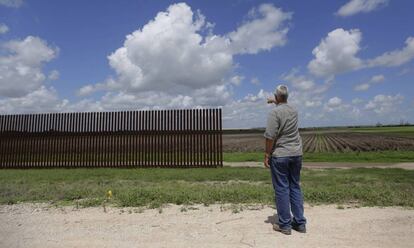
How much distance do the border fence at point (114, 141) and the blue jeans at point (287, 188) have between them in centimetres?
1007

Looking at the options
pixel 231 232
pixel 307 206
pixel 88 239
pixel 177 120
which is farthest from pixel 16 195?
pixel 177 120

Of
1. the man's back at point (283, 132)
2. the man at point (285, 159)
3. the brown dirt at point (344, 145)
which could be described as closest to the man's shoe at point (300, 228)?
the man at point (285, 159)

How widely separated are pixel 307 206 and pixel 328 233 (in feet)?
5.56

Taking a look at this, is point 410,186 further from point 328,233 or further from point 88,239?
point 88,239

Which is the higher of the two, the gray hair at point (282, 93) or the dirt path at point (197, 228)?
the gray hair at point (282, 93)

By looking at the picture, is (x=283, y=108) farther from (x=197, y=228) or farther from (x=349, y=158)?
(x=349, y=158)

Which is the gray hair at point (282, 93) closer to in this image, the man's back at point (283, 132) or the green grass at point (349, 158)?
the man's back at point (283, 132)

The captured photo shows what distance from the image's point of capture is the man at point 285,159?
206 inches

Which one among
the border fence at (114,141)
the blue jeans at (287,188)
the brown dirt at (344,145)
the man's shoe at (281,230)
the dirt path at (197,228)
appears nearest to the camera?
the dirt path at (197,228)

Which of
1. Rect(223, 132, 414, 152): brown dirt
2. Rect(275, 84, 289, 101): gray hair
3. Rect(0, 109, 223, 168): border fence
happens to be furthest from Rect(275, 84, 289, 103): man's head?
Rect(223, 132, 414, 152): brown dirt

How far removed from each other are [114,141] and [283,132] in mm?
12179

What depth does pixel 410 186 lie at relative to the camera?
9023 mm

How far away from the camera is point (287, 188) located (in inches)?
208

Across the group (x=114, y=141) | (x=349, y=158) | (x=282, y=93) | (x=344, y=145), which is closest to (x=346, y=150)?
(x=344, y=145)
